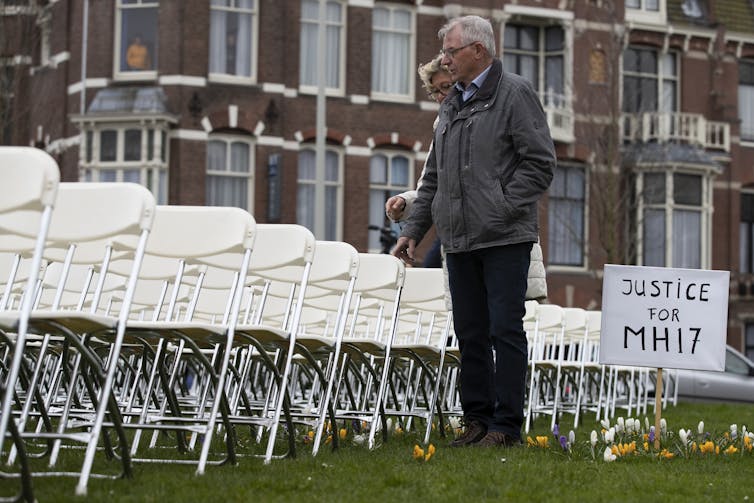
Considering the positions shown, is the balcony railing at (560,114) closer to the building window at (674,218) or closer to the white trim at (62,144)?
the building window at (674,218)

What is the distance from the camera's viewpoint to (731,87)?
3703 cm

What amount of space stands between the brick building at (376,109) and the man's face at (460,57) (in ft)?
60.2

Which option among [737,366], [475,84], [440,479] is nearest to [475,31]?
[475,84]

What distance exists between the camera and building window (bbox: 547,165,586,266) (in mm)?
34031

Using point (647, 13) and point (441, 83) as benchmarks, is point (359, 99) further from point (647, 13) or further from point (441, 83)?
point (441, 83)

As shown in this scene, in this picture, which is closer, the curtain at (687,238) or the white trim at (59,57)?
the white trim at (59,57)

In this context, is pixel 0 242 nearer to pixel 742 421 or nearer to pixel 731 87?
pixel 742 421

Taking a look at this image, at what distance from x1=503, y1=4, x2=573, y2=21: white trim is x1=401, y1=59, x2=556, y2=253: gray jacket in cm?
2599

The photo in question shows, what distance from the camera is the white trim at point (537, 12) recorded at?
33.1 metres

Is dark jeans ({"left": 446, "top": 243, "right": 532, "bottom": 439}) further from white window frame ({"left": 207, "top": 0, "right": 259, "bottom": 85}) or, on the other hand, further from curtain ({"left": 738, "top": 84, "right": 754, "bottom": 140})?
curtain ({"left": 738, "top": 84, "right": 754, "bottom": 140})

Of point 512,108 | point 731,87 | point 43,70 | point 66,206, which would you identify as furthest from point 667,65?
point 66,206

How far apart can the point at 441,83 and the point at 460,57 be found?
0.74m

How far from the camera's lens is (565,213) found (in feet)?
112

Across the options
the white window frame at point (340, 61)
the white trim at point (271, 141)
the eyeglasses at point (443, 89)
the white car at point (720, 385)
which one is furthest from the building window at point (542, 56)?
the eyeglasses at point (443, 89)
